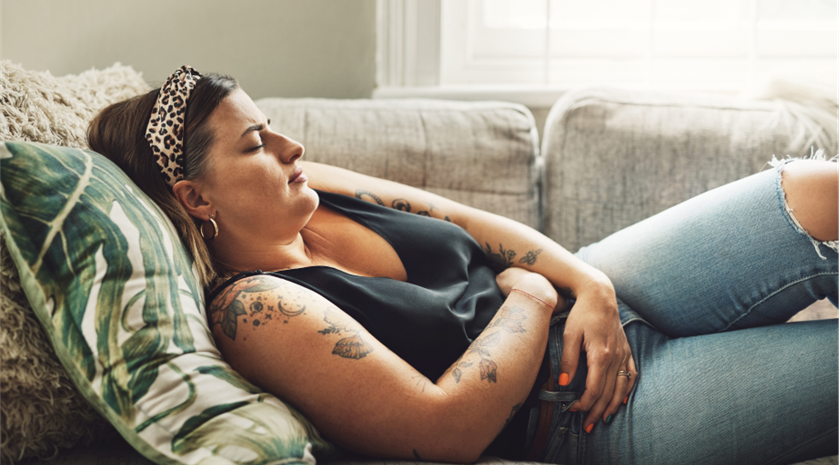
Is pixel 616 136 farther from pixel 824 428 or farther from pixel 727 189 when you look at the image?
pixel 824 428

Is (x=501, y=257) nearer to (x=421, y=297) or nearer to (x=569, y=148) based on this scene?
(x=421, y=297)

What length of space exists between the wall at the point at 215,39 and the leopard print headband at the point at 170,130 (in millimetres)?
671

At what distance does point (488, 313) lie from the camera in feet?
3.40

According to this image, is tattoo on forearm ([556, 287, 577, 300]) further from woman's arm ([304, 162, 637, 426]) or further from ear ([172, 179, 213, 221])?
ear ([172, 179, 213, 221])

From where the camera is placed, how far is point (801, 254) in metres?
0.94

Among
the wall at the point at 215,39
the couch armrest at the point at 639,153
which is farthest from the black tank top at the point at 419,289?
the wall at the point at 215,39

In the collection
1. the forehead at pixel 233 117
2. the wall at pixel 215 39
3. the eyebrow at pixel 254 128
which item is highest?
Answer: the wall at pixel 215 39

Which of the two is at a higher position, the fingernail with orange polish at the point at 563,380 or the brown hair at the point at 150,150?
the brown hair at the point at 150,150

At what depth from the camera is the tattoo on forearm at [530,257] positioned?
116 cm

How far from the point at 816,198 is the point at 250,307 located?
970 millimetres

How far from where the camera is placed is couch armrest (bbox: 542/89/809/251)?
54.1 inches

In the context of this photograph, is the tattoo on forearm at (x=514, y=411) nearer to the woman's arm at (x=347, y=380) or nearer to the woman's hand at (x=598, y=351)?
the woman's arm at (x=347, y=380)

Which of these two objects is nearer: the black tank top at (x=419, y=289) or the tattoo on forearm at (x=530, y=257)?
the black tank top at (x=419, y=289)

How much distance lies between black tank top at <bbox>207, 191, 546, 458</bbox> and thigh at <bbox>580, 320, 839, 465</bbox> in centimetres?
20
